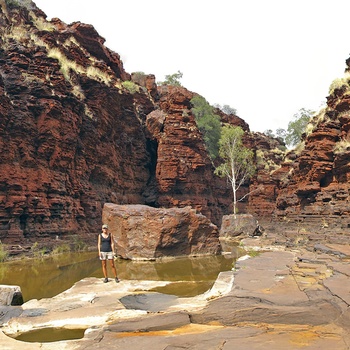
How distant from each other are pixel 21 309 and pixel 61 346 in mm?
2138

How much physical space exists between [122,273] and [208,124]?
35.9 m

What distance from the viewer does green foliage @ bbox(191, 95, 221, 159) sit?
43.4 metres

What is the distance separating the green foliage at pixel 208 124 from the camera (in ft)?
142

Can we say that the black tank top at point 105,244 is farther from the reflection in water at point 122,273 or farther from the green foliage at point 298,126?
the green foliage at point 298,126

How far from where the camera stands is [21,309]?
544 cm

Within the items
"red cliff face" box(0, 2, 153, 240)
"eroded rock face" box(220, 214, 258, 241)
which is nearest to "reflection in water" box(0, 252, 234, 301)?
"red cliff face" box(0, 2, 153, 240)

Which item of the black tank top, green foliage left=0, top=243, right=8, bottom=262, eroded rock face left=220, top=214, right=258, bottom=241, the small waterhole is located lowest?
eroded rock face left=220, top=214, right=258, bottom=241

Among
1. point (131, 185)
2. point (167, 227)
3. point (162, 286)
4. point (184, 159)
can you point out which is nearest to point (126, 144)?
point (131, 185)

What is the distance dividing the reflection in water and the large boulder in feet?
1.88

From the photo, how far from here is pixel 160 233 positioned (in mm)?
13617

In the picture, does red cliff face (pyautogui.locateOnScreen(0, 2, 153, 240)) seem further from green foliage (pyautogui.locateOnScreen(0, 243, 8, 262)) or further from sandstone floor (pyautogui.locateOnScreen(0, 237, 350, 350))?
sandstone floor (pyautogui.locateOnScreen(0, 237, 350, 350))

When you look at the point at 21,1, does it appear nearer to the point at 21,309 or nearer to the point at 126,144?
the point at 126,144

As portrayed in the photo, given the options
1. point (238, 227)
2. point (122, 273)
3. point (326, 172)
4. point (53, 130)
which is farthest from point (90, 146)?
point (326, 172)

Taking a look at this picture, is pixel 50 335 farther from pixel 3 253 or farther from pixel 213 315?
pixel 3 253
